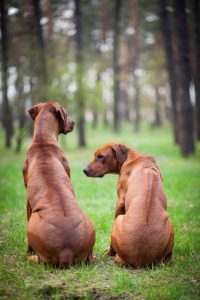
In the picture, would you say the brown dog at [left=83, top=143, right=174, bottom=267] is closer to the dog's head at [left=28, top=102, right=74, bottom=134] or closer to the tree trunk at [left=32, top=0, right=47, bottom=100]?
the dog's head at [left=28, top=102, right=74, bottom=134]

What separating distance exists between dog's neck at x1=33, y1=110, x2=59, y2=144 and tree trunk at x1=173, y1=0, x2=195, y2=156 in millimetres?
12109

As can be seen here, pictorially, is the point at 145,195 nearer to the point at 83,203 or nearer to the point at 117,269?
the point at 117,269

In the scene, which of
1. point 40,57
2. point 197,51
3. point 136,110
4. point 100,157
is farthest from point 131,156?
point 136,110

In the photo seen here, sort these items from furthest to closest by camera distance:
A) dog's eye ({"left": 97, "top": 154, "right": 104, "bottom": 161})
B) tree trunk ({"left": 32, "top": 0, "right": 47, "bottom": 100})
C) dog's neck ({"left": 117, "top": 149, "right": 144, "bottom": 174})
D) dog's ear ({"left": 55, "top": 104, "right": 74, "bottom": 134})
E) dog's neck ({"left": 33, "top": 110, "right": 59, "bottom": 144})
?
tree trunk ({"left": 32, "top": 0, "right": 47, "bottom": 100}) < dog's eye ({"left": 97, "top": 154, "right": 104, "bottom": 161}) < dog's ear ({"left": 55, "top": 104, "right": 74, "bottom": 134}) < dog's neck ({"left": 117, "top": 149, "right": 144, "bottom": 174}) < dog's neck ({"left": 33, "top": 110, "right": 59, "bottom": 144})

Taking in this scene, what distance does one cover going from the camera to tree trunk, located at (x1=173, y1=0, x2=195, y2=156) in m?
17.7

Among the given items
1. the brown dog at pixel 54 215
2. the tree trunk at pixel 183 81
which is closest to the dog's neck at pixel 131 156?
the brown dog at pixel 54 215

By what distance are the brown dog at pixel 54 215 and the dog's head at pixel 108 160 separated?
3.07 ft

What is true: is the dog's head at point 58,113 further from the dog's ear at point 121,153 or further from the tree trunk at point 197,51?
the tree trunk at point 197,51

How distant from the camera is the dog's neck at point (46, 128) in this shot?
20.9 feet

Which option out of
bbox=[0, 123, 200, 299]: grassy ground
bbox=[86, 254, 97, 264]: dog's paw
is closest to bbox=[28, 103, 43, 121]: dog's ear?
bbox=[0, 123, 200, 299]: grassy ground

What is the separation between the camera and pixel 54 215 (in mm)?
Answer: 5434

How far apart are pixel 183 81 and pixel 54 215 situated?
13582 millimetres

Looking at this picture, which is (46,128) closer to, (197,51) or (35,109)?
(35,109)

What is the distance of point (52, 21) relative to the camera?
2900 centimetres
